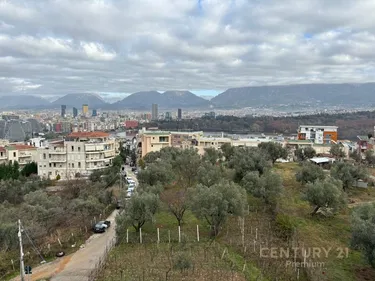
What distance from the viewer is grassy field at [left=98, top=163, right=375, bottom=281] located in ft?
48.5

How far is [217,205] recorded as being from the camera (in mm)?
18781

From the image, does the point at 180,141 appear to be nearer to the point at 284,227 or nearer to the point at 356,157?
the point at 356,157

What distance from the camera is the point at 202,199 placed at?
1917 centimetres

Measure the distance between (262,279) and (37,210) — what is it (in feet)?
54.2

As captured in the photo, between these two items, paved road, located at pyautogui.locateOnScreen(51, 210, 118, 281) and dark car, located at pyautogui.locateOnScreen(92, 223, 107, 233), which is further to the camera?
dark car, located at pyautogui.locateOnScreen(92, 223, 107, 233)

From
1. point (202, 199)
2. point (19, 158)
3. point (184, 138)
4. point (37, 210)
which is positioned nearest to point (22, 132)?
point (19, 158)

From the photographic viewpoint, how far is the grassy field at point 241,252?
48.5 feet

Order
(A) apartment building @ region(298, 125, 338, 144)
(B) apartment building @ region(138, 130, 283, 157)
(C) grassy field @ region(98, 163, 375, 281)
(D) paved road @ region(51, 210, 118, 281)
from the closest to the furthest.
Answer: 1. (C) grassy field @ region(98, 163, 375, 281)
2. (D) paved road @ region(51, 210, 118, 281)
3. (B) apartment building @ region(138, 130, 283, 157)
4. (A) apartment building @ region(298, 125, 338, 144)

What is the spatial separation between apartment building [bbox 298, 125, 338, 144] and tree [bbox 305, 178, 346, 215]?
5887 centimetres

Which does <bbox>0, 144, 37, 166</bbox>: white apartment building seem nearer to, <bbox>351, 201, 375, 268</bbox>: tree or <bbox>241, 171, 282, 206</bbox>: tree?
<bbox>241, 171, 282, 206</bbox>: tree

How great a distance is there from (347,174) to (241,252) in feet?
59.2

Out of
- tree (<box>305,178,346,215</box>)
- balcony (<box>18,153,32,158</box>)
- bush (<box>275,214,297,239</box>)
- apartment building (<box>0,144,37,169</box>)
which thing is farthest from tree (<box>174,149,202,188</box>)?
balcony (<box>18,153,32,158</box>)

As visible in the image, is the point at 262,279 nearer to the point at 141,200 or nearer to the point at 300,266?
the point at 300,266

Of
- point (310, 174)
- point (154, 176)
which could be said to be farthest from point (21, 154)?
point (310, 174)
